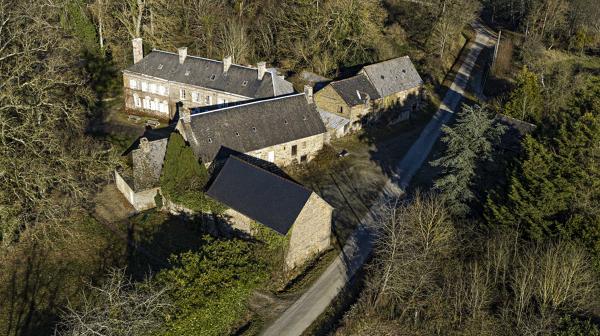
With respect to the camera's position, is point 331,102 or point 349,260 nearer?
point 349,260

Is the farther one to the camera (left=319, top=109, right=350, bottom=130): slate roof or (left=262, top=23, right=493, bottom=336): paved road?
(left=319, top=109, right=350, bottom=130): slate roof

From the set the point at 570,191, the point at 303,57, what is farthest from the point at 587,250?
the point at 303,57

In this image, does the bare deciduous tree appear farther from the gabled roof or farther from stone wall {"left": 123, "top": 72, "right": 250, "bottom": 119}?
the gabled roof

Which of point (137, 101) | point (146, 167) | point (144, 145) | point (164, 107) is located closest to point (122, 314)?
point (146, 167)

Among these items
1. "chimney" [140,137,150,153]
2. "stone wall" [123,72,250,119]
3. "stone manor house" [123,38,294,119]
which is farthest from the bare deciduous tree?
"stone wall" [123,72,250,119]

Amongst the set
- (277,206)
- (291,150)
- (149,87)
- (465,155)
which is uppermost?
(465,155)

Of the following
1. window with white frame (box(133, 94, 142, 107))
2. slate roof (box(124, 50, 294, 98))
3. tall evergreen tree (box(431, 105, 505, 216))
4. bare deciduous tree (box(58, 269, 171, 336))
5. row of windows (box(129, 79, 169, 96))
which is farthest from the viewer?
window with white frame (box(133, 94, 142, 107))

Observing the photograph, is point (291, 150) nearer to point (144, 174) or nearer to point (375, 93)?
point (144, 174)

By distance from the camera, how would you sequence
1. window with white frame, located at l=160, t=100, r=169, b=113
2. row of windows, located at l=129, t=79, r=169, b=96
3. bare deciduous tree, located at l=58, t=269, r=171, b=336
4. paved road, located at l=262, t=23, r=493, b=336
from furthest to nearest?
window with white frame, located at l=160, t=100, r=169, b=113, row of windows, located at l=129, t=79, r=169, b=96, paved road, located at l=262, t=23, r=493, b=336, bare deciduous tree, located at l=58, t=269, r=171, b=336
